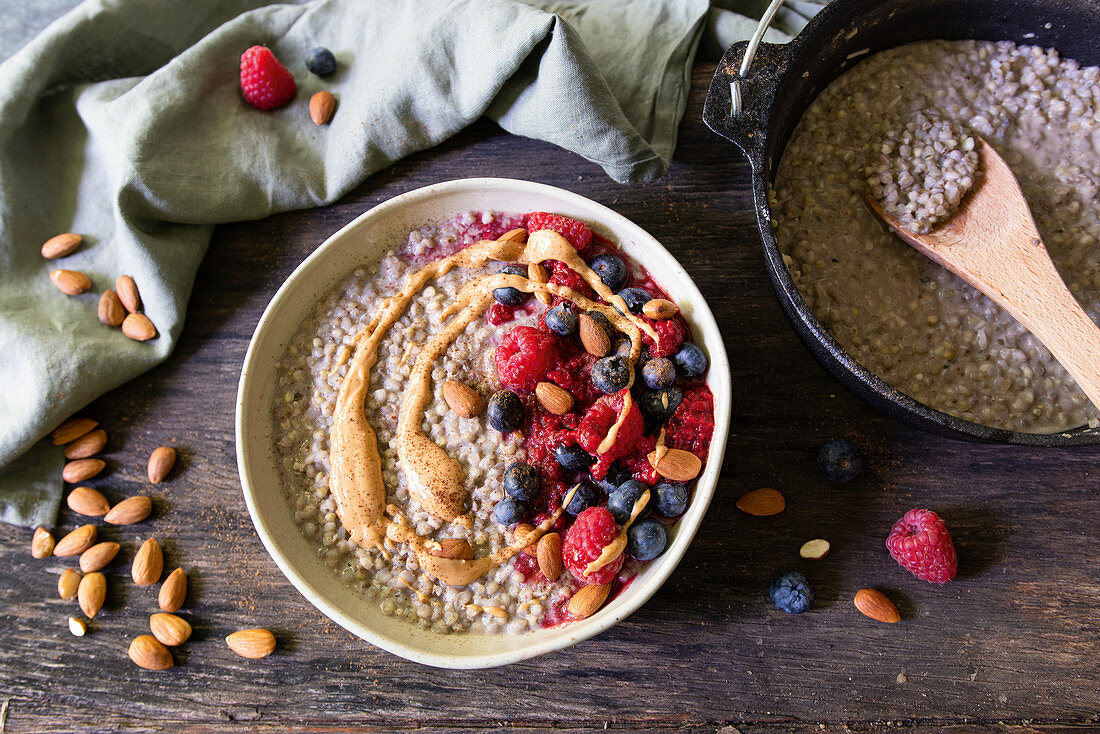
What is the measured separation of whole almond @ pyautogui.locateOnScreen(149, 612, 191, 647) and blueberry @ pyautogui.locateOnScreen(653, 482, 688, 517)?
1.02 m

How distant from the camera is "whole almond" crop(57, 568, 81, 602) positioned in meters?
1.46

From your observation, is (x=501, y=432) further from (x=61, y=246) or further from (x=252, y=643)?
(x=61, y=246)

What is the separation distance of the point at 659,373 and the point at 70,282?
131 cm

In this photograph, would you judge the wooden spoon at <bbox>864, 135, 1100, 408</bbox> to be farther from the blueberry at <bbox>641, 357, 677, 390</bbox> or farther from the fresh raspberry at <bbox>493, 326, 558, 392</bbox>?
the fresh raspberry at <bbox>493, 326, 558, 392</bbox>

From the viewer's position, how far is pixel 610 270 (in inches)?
51.0

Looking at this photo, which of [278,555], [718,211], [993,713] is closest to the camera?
[278,555]

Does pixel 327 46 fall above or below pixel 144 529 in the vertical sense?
above

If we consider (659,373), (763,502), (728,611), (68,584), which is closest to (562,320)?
Answer: (659,373)

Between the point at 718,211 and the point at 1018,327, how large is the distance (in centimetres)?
62

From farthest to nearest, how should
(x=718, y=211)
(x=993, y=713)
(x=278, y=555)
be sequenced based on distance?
(x=718, y=211)
(x=993, y=713)
(x=278, y=555)

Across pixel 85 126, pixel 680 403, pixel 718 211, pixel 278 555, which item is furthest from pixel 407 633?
pixel 85 126

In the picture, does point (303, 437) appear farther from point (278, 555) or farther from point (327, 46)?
point (327, 46)

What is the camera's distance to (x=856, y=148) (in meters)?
1.35

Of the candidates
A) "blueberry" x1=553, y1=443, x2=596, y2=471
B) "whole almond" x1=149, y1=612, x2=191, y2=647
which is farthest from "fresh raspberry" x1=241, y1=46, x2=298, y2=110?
"whole almond" x1=149, y1=612, x2=191, y2=647
